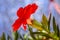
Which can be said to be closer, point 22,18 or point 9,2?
point 22,18

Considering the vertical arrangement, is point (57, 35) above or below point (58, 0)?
below

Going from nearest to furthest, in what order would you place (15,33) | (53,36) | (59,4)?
(53,36), (15,33), (59,4)

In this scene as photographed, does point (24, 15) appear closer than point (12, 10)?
Yes

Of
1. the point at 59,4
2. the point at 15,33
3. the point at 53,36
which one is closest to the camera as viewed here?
the point at 53,36

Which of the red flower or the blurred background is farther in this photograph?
the blurred background

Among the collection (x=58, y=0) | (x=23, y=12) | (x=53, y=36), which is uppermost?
(x=58, y=0)

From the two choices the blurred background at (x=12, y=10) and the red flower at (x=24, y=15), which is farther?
the blurred background at (x=12, y=10)

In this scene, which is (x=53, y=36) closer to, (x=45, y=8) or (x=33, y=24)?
(x=33, y=24)

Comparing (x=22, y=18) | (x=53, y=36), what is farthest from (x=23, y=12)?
(x=53, y=36)
